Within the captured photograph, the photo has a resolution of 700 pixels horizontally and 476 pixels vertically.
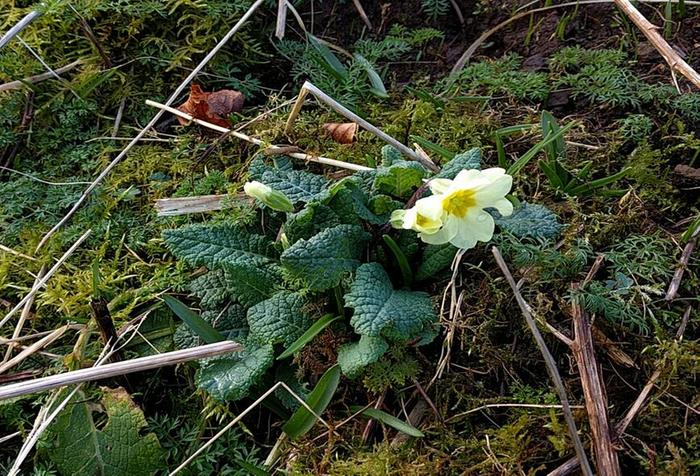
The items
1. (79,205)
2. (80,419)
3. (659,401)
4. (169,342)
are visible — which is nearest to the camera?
(659,401)

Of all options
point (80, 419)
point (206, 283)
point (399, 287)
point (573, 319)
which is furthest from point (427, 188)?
point (80, 419)

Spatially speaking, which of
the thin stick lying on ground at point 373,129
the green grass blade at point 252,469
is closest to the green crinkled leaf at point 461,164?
the thin stick lying on ground at point 373,129

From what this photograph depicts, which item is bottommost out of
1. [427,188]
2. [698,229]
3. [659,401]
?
[659,401]

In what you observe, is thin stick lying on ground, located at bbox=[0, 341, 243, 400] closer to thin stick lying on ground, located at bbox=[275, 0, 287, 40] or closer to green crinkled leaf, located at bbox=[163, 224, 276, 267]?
Result: green crinkled leaf, located at bbox=[163, 224, 276, 267]

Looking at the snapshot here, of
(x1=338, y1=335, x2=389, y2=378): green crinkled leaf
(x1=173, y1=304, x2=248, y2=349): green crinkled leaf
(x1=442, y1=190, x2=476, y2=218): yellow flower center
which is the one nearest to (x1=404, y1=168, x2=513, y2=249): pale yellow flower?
(x1=442, y1=190, x2=476, y2=218): yellow flower center

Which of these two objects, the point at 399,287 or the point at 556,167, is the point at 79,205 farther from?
the point at 556,167

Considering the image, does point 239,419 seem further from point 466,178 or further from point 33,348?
point 466,178
